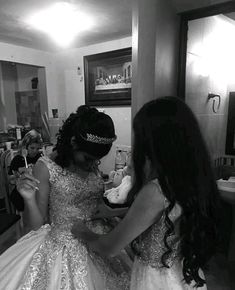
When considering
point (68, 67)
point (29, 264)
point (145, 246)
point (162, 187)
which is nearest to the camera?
point (162, 187)

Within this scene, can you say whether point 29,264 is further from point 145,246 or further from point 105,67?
point 105,67

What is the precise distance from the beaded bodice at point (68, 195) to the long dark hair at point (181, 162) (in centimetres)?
40

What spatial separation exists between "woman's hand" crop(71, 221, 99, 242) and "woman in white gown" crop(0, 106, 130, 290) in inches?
1.5

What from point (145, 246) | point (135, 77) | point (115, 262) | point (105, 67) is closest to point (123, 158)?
point (105, 67)

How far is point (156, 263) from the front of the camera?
34.1 inches

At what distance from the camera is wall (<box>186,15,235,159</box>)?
1.95 metres

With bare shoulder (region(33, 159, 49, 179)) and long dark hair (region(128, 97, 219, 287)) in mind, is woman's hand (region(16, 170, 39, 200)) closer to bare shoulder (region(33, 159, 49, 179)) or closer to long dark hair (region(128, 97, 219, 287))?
bare shoulder (region(33, 159, 49, 179))

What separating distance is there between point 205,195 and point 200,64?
1.58 metres

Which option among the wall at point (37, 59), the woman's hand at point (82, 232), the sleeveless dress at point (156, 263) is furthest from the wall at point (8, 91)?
the sleeveless dress at point (156, 263)

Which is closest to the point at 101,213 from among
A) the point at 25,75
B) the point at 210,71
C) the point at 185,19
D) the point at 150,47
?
the point at 150,47

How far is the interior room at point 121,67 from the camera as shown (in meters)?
1.59

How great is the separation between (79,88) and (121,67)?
79cm

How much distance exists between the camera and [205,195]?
31.8 inches

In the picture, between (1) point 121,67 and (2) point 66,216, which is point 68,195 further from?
(1) point 121,67
